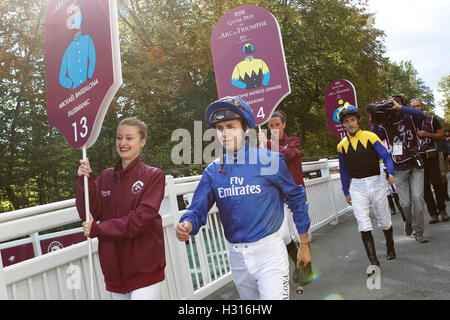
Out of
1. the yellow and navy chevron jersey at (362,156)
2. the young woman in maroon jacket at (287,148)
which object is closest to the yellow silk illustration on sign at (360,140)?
the yellow and navy chevron jersey at (362,156)

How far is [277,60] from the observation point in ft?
17.9

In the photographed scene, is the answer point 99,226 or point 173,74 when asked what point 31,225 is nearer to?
point 99,226

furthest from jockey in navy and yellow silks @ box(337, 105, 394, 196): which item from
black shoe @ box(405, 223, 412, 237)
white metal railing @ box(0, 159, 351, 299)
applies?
white metal railing @ box(0, 159, 351, 299)

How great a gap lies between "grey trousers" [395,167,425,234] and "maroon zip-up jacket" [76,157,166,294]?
481 cm

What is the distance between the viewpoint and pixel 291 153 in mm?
5320

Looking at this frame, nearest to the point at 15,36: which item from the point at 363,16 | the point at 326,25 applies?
the point at 326,25

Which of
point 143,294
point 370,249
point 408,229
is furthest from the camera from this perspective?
point 408,229

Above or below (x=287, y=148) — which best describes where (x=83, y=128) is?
above

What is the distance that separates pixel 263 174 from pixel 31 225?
158 centimetres

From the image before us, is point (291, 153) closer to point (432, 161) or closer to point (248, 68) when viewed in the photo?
point (248, 68)

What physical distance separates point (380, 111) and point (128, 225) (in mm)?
5058

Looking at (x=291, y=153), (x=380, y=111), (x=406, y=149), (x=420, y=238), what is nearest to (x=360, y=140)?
(x=291, y=153)

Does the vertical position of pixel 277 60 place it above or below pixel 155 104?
below

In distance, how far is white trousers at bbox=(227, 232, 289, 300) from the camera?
272 centimetres
